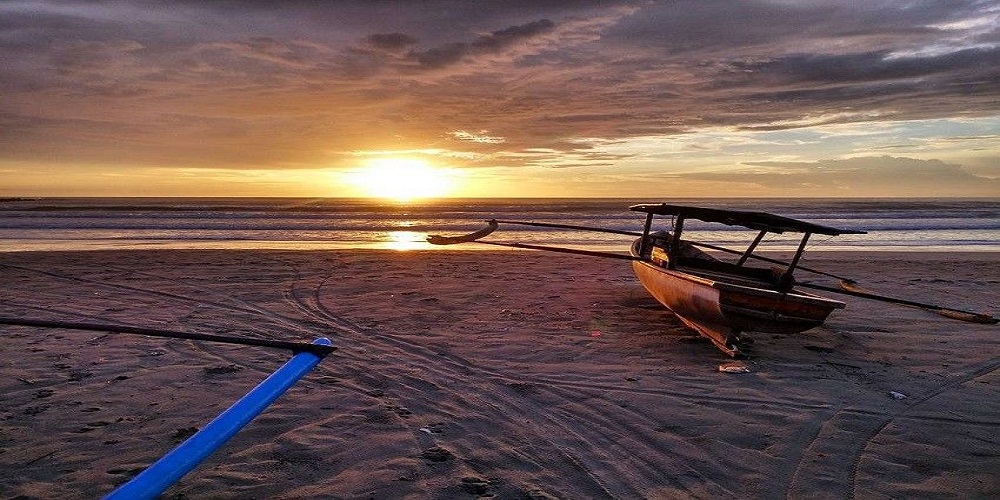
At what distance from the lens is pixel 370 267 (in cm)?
Result: 1559

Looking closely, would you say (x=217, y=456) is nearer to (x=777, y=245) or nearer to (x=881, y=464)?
(x=881, y=464)

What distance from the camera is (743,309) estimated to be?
24.0 ft

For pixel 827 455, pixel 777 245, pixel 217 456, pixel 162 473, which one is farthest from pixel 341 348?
pixel 777 245

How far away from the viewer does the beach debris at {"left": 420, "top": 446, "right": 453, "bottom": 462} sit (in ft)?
16.1

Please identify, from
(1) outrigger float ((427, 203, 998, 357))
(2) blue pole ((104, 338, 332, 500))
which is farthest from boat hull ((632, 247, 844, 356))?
(2) blue pole ((104, 338, 332, 500))

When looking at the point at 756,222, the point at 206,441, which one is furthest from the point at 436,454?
the point at 756,222

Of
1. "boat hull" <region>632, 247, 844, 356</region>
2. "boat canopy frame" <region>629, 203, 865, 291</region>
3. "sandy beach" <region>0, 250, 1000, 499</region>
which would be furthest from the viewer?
"boat canopy frame" <region>629, 203, 865, 291</region>

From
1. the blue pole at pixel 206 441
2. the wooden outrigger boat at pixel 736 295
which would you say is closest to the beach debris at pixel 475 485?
the blue pole at pixel 206 441

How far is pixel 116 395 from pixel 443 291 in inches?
267

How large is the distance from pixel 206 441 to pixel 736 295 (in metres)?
6.15

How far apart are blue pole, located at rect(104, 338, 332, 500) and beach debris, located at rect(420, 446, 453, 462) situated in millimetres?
1345

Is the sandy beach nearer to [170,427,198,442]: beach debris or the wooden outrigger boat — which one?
[170,427,198,442]: beach debris

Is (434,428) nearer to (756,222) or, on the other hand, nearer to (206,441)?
(206,441)

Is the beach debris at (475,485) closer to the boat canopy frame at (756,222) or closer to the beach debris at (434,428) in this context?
the beach debris at (434,428)
